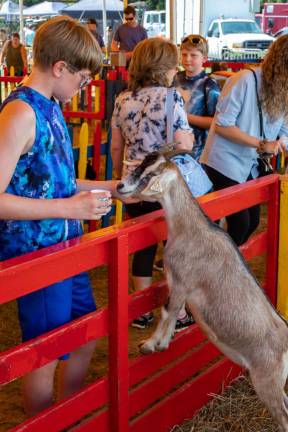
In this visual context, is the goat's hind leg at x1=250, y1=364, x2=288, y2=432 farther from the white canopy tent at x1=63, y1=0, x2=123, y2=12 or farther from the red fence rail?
the white canopy tent at x1=63, y1=0, x2=123, y2=12

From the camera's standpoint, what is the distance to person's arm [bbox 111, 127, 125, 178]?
418 centimetres

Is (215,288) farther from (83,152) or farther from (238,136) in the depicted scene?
(83,152)

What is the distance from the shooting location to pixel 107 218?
624 centimetres

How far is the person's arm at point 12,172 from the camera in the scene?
7.02 ft

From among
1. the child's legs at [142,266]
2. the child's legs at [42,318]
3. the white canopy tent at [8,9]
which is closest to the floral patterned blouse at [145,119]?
the child's legs at [142,266]

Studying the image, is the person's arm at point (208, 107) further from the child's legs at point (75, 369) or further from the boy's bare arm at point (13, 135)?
the boy's bare arm at point (13, 135)

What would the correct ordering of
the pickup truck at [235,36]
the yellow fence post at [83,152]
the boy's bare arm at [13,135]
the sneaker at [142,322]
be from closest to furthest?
1. the boy's bare arm at [13,135]
2. the sneaker at [142,322]
3. the yellow fence post at [83,152]
4. the pickup truck at [235,36]

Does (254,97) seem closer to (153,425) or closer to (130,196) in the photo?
(130,196)

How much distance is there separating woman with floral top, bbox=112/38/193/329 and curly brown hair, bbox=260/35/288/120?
0.49 meters

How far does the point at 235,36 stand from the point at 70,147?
894 inches

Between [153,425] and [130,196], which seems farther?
[153,425]

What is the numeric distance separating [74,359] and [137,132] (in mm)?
1597

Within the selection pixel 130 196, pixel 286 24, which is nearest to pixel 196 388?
pixel 130 196

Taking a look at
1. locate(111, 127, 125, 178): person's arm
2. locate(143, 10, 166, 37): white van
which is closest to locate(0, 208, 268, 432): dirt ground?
locate(111, 127, 125, 178): person's arm
